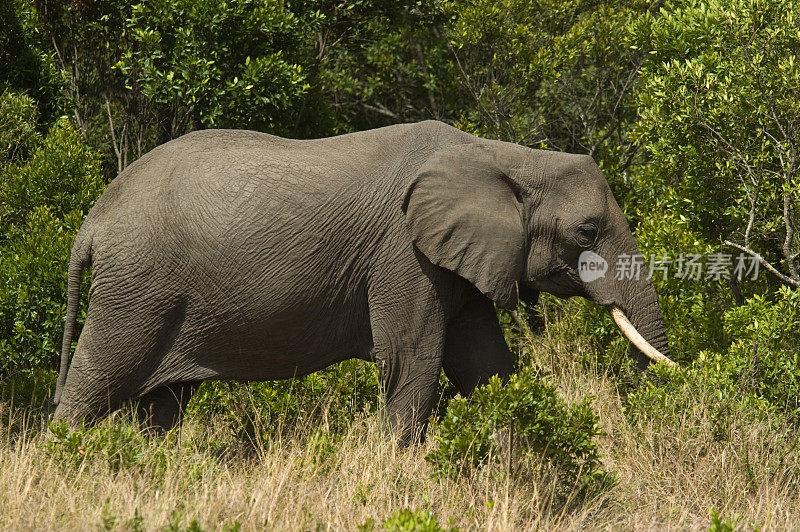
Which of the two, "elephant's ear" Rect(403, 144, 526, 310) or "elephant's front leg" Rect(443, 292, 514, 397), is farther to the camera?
"elephant's front leg" Rect(443, 292, 514, 397)

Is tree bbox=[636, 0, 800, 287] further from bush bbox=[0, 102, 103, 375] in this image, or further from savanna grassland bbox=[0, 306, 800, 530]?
bush bbox=[0, 102, 103, 375]

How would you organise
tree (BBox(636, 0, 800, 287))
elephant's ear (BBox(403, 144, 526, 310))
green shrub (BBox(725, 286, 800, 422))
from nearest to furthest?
elephant's ear (BBox(403, 144, 526, 310)) → green shrub (BBox(725, 286, 800, 422)) → tree (BBox(636, 0, 800, 287))

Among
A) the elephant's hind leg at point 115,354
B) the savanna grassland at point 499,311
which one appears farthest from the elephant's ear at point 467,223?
the elephant's hind leg at point 115,354

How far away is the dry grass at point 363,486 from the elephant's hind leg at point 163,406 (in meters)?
0.16

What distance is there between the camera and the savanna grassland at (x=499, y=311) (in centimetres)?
605

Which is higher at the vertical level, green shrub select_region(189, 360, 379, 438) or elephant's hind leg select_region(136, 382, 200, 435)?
elephant's hind leg select_region(136, 382, 200, 435)

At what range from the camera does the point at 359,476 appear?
6.43 meters

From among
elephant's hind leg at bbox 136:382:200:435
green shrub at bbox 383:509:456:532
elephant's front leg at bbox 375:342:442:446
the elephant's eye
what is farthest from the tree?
elephant's hind leg at bbox 136:382:200:435

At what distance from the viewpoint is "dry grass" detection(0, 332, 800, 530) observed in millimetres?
5445

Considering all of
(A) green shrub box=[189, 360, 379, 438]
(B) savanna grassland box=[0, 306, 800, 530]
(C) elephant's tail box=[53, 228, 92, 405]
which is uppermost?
(C) elephant's tail box=[53, 228, 92, 405]

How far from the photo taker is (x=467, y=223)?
679cm

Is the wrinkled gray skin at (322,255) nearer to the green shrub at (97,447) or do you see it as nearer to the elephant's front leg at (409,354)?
the elephant's front leg at (409,354)

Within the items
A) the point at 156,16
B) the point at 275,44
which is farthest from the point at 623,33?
the point at 156,16
